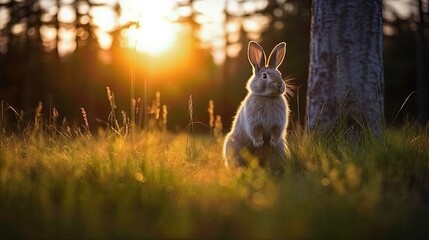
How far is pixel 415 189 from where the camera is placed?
4.72 m

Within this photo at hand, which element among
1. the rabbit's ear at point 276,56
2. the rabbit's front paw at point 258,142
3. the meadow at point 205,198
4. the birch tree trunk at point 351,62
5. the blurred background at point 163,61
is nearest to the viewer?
the meadow at point 205,198

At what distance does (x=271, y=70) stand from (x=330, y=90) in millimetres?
1136

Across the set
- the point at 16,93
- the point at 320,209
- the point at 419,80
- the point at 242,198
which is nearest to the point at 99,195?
the point at 242,198

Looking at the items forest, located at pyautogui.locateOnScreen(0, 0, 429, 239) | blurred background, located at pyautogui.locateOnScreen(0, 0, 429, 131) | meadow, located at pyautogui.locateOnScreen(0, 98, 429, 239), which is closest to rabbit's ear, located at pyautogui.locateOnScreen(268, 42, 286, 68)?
forest, located at pyautogui.locateOnScreen(0, 0, 429, 239)

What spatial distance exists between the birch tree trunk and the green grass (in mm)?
1445

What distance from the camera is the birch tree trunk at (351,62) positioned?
23.6 feet

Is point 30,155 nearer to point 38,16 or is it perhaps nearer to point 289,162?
point 289,162

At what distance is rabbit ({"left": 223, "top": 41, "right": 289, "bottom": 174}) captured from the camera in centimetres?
654

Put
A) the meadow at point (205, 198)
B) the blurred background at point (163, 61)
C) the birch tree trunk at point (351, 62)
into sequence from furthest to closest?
the blurred background at point (163, 61), the birch tree trunk at point (351, 62), the meadow at point (205, 198)

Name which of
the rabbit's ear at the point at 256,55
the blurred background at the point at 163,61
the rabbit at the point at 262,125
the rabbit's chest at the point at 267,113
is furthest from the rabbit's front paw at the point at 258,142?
the blurred background at the point at 163,61

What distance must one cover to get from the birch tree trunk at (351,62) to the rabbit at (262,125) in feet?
2.71

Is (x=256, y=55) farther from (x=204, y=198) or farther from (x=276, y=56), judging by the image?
(x=204, y=198)

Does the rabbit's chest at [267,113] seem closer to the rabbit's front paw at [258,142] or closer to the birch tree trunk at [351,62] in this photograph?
the rabbit's front paw at [258,142]

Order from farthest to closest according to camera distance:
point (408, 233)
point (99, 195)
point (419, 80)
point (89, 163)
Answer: point (419, 80) < point (89, 163) < point (99, 195) < point (408, 233)
